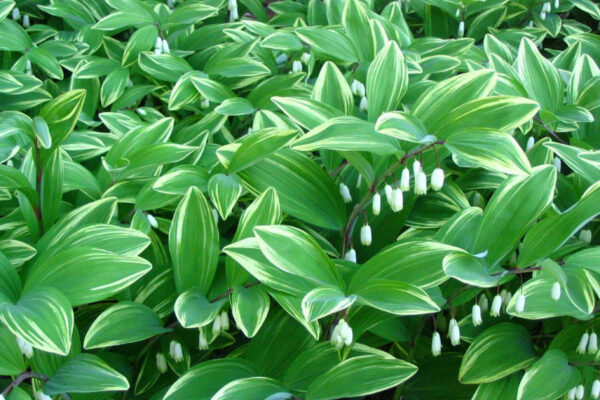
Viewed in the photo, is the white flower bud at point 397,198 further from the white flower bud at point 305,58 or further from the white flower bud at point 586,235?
the white flower bud at point 305,58

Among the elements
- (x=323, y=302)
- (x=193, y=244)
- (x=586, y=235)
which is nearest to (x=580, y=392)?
(x=586, y=235)

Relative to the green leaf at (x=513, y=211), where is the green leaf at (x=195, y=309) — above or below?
below

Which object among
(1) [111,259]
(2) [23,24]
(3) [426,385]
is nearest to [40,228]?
(1) [111,259]

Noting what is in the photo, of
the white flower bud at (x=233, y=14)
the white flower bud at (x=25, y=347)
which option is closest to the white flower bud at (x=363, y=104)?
the white flower bud at (x=233, y=14)

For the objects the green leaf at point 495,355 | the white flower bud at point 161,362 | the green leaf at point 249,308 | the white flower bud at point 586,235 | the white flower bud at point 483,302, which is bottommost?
the white flower bud at point 161,362

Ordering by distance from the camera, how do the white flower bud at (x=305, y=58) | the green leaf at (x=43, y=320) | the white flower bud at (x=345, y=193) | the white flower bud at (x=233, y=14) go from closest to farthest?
the green leaf at (x=43, y=320) < the white flower bud at (x=345, y=193) < the white flower bud at (x=305, y=58) < the white flower bud at (x=233, y=14)

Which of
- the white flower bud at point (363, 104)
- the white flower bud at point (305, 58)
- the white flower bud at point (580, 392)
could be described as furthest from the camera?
the white flower bud at point (305, 58)

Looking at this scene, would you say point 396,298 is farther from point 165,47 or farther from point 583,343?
point 165,47
